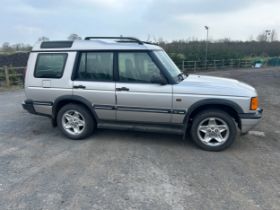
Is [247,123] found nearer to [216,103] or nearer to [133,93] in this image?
[216,103]

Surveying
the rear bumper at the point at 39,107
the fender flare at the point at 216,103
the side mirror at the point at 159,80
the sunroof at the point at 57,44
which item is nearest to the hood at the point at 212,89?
the fender flare at the point at 216,103

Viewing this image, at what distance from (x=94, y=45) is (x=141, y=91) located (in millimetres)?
1306

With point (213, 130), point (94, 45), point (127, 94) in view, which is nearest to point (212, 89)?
point (213, 130)

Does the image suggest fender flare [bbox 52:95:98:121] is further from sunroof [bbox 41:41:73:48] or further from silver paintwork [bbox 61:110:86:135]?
sunroof [bbox 41:41:73:48]

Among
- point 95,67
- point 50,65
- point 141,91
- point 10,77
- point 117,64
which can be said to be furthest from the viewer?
point 10,77

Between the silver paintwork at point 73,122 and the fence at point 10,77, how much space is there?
10198 millimetres

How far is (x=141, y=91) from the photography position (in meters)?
4.62

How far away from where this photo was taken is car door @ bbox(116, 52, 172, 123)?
456 cm

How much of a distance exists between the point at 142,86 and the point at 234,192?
233 centimetres

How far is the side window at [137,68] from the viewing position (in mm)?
4613

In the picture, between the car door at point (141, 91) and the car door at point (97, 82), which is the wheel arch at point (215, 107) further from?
the car door at point (97, 82)

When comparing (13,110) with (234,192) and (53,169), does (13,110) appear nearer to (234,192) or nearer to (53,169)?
(53,169)

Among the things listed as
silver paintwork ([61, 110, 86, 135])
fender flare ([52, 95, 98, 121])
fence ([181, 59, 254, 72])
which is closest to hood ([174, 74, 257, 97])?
fender flare ([52, 95, 98, 121])

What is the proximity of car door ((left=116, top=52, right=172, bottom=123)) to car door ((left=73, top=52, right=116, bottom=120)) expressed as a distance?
0.54 feet
